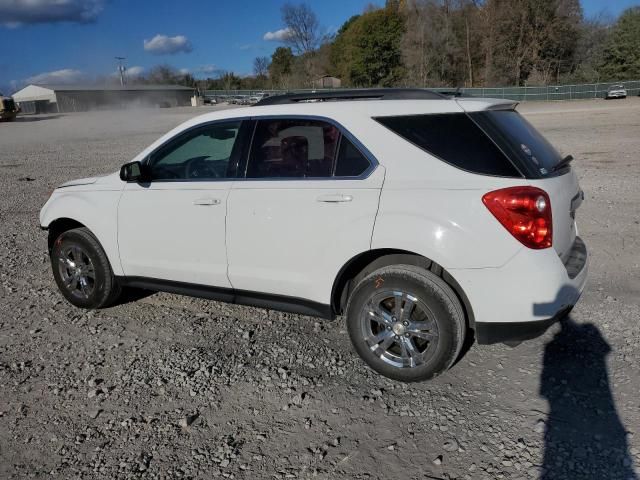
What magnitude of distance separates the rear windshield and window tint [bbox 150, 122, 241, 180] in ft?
6.38

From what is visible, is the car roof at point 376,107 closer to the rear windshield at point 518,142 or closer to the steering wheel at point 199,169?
the rear windshield at point 518,142

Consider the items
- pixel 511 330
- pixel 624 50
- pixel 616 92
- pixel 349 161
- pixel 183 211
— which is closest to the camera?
pixel 511 330

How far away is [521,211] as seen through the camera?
2979 millimetres

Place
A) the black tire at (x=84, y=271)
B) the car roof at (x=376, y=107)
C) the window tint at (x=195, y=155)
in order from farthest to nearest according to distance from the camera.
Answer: the black tire at (x=84, y=271), the window tint at (x=195, y=155), the car roof at (x=376, y=107)

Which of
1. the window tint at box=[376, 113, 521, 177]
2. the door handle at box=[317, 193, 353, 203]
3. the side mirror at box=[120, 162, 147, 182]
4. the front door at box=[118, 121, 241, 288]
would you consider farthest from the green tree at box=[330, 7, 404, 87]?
the door handle at box=[317, 193, 353, 203]

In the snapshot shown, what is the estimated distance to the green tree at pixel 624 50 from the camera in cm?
5909

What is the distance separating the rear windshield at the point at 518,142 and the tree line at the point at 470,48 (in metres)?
65.4

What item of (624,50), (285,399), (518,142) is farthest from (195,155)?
(624,50)

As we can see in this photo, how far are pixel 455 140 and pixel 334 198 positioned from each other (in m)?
0.84

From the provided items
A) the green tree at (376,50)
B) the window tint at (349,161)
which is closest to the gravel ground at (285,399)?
the window tint at (349,161)

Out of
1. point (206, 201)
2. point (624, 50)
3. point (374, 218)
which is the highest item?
point (624, 50)

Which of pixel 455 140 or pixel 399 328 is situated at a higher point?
pixel 455 140

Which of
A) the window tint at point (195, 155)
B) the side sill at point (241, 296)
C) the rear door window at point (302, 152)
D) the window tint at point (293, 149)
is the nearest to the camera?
the rear door window at point (302, 152)

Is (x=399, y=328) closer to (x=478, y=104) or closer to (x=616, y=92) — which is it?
(x=478, y=104)
